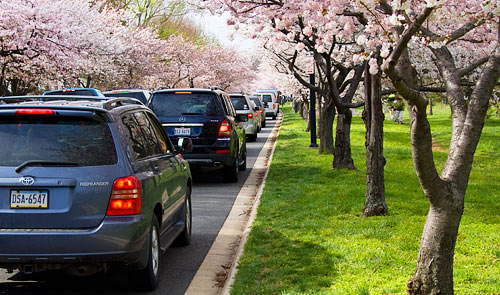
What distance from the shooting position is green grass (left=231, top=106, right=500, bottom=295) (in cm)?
605

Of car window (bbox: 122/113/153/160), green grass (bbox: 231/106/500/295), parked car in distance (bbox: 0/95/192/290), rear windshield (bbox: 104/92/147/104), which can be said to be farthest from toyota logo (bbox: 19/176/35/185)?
rear windshield (bbox: 104/92/147/104)

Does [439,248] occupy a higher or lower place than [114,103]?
lower

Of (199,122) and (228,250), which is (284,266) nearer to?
(228,250)

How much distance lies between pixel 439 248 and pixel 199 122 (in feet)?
29.3

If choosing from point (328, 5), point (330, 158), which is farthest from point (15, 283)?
point (330, 158)

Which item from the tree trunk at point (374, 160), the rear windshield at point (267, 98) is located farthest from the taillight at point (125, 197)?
the rear windshield at point (267, 98)

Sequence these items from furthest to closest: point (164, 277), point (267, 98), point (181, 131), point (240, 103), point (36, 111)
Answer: point (267, 98) → point (240, 103) → point (181, 131) → point (164, 277) → point (36, 111)

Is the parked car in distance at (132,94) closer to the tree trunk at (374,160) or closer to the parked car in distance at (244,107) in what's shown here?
the parked car in distance at (244,107)

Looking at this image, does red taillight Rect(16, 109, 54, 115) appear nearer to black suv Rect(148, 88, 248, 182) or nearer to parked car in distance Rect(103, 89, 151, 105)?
black suv Rect(148, 88, 248, 182)

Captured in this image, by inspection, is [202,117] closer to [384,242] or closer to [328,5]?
[328,5]

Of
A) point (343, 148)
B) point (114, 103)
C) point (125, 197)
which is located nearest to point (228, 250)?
point (114, 103)

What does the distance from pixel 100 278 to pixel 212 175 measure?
9.44 meters

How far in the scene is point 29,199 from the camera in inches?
212

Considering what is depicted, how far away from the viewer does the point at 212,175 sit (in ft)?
52.7
